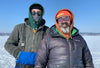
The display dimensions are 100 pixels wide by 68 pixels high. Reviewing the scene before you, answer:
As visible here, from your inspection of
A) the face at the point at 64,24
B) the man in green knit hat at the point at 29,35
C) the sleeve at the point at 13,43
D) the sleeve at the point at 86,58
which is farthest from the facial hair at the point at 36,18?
the sleeve at the point at 86,58

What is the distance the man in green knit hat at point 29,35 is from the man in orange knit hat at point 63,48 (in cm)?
32

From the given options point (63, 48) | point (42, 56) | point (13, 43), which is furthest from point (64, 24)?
point (13, 43)

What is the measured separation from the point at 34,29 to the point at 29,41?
0.24 meters

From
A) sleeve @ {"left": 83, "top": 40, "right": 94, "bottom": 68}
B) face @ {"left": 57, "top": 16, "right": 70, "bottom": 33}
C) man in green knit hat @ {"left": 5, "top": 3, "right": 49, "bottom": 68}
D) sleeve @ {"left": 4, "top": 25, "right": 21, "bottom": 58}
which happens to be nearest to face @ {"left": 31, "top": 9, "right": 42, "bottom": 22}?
man in green knit hat @ {"left": 5, "top": 3, "right": 49, "bottom": 68}

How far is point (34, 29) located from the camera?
2.44 m

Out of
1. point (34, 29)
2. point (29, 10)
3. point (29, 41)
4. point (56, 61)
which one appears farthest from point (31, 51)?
point (29, 10)

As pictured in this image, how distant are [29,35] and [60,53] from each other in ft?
2.38

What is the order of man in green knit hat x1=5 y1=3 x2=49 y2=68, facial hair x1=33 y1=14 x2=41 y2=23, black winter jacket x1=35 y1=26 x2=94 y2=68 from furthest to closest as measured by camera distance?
facial hair x1=33 y1=14 x2=41 y2=23 < man in green knit hat x1=5 y1=3 x2=49 y2=68 < black winter jacket x1=35 y1=26 x2=94 y2=68

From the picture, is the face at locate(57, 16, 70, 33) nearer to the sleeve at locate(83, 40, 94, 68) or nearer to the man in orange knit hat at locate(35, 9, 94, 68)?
the man in orange knit hat at locate(35, 9, 94, 68)

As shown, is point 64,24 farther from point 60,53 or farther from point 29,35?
point 29,35

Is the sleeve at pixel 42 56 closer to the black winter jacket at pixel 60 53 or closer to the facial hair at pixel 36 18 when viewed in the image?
the black winter jacket at pixel 60 53

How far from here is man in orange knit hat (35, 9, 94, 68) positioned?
197cm

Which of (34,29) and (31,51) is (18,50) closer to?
(31,51)

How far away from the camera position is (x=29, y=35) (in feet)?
7.91
